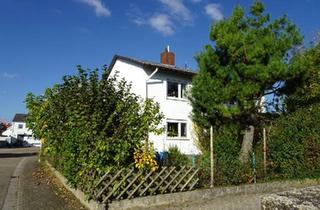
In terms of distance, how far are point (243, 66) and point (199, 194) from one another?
6.77 m

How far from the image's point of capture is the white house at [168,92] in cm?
2311

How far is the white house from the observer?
23.1 m

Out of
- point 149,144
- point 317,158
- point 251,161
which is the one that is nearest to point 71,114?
point 149,144

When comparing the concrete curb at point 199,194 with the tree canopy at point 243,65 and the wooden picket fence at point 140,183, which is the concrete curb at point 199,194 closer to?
the wooden picket fence at point 140,183

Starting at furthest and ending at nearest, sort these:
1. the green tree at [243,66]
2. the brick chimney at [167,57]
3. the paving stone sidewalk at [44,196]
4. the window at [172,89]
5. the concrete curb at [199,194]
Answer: the brick chimney at [167,57]
the window at [172,89]
the green tree at [243,66]
the paving stone sidewalk at [44,196]
the concrete curb at [199,194]

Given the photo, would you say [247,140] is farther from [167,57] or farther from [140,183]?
[167,57]

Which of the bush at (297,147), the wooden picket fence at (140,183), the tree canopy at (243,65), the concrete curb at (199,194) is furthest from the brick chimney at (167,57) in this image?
the wooden picket fence at (140,183)

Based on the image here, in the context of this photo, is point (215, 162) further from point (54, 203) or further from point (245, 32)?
point (245, 32)

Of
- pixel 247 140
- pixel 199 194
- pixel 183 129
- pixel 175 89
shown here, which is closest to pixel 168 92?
pixel 175 89

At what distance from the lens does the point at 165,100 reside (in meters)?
23.5

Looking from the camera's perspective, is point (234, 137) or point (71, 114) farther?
point (234, 137)

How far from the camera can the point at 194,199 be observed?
10.4m

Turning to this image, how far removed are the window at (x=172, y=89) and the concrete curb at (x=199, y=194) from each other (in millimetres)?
12396

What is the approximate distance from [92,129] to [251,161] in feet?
22.1
